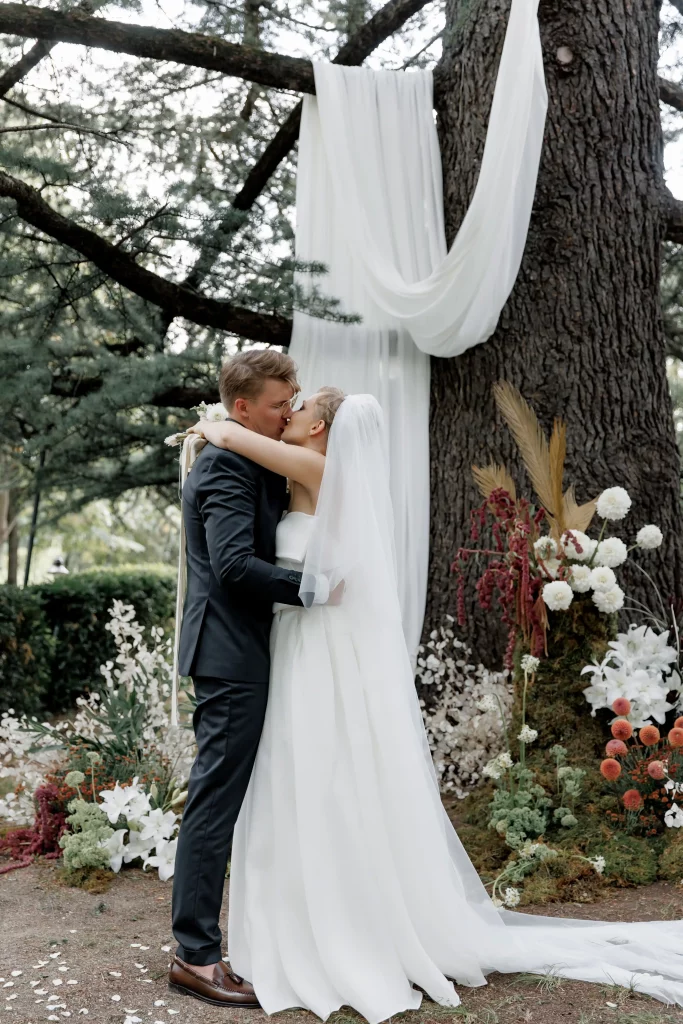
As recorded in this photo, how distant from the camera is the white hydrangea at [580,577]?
4035 mm

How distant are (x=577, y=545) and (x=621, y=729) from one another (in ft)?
2.56

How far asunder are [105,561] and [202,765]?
1845 centimetres

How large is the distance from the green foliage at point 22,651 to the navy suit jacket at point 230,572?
14.7 ft

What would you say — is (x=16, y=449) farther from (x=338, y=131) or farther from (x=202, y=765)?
(x=202, y=765)

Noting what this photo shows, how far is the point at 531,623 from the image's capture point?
13.5 feet

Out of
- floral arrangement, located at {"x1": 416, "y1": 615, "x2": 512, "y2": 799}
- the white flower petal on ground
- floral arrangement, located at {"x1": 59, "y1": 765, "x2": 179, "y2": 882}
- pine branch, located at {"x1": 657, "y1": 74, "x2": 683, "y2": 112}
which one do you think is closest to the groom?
the white flower petal on ground

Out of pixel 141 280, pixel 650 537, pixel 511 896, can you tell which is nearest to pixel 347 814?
pixel 511 896

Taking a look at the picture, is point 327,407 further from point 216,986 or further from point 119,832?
point 119,832

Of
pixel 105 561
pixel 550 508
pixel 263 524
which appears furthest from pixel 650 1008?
pixel 105 561

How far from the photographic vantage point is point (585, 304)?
199 inches

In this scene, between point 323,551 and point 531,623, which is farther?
point 531,623

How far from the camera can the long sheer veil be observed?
2.85 metres

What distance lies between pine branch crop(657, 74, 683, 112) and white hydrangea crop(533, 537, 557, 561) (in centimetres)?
347

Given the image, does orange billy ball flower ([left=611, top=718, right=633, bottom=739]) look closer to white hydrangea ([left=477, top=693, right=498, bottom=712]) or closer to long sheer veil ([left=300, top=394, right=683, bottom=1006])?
white hydrangea ([left=477, top=693, right=498, bottom=712])
